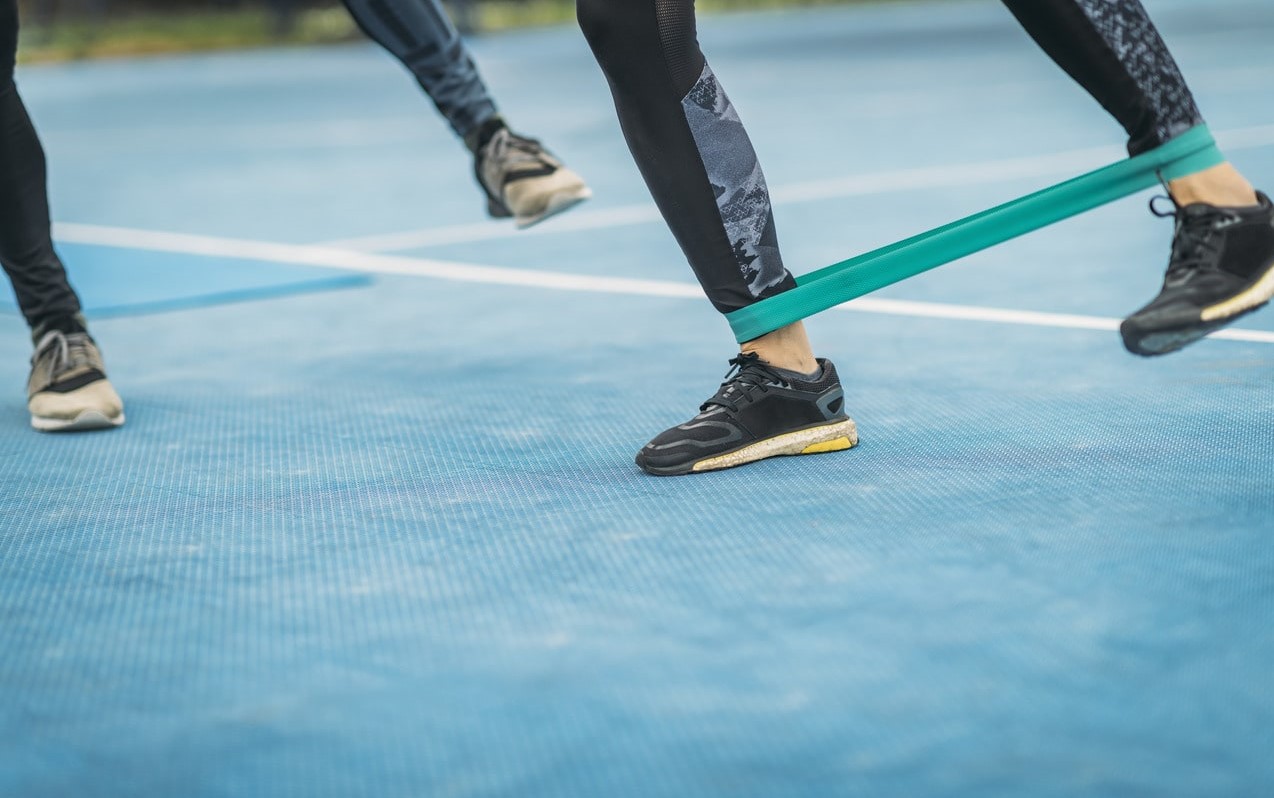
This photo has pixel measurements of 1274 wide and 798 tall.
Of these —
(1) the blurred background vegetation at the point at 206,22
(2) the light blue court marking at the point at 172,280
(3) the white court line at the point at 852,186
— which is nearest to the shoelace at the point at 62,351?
(2) the light blue court marking at the point at 172,280

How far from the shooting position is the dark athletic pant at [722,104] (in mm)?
1689

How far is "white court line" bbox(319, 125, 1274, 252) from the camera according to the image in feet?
12.6

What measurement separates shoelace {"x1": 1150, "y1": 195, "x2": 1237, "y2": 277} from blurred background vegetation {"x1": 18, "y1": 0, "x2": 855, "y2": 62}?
1120cm

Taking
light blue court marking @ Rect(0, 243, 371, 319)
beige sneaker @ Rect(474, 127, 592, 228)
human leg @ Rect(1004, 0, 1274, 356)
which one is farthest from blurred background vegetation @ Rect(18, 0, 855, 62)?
human leg @ Rect(1004, 0, 1274, 356)

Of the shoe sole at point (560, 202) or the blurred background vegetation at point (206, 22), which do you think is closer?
the shoe sole at point (560, 202)

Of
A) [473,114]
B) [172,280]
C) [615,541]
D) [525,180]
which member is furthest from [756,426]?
[172,280]

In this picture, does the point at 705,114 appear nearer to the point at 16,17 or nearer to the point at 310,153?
the point at 16,17

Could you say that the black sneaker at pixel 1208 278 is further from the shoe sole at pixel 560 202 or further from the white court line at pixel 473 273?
the shoe sole at pixel 560 202

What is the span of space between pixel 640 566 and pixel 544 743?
14.8 inches

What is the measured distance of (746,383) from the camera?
1911mm

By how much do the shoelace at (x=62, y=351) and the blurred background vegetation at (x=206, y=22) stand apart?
10553mm

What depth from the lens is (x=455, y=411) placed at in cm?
225

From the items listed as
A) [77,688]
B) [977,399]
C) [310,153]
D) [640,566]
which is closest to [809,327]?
[977,399]

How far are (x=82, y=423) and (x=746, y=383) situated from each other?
97 centimetres
